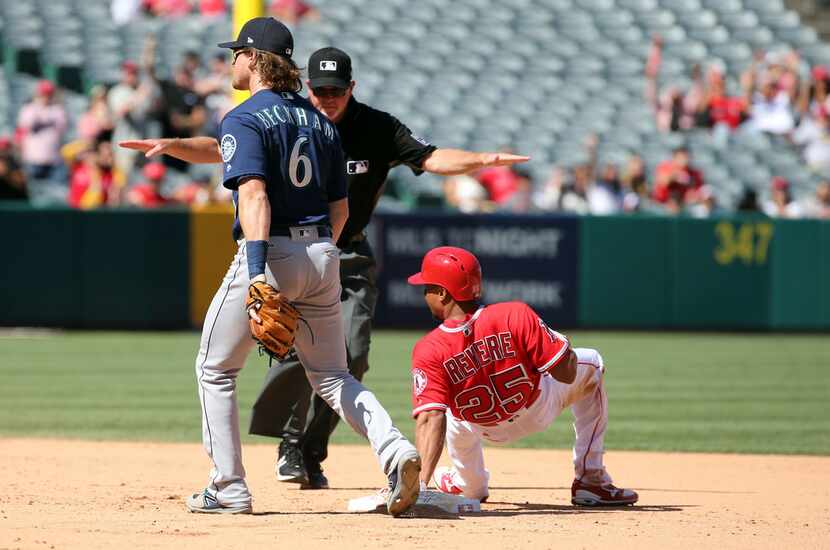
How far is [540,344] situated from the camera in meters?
5.33

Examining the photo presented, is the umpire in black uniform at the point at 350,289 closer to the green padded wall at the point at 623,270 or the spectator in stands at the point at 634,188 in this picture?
the green padded wall at the point at 623,270

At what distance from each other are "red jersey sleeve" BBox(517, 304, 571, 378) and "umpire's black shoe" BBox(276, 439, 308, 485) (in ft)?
4.87

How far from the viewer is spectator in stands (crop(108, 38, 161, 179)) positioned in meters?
15.9

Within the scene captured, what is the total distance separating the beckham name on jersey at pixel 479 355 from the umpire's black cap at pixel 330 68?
4.40ft

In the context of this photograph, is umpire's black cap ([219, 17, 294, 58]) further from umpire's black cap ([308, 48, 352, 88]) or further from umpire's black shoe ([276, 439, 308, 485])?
umpire's black shoe ([276, 439, 308, 485])

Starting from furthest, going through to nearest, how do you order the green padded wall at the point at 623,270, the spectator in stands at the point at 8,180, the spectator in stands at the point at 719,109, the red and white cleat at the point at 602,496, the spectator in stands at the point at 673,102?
the spectator in stands at the point at 719,109, the spectator in stands at the point at 673,102, the green padded wall at the point at 623,270, the spectator in stands at the point at 8,180, the red and white cleat at the point at 602,496

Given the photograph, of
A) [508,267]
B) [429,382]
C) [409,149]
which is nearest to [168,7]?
[508,267]

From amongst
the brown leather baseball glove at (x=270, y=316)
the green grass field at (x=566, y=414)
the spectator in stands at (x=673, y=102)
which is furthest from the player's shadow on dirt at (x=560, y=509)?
the spectator in stands at (x=673, y=102)

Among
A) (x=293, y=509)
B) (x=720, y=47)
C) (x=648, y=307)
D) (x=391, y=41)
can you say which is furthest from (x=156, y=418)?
(x=720, y=47)

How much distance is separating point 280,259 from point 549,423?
1.36 metres

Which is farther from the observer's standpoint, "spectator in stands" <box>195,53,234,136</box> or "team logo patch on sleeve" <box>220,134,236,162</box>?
"spectator in stands" <box>195,53,234,136</box>

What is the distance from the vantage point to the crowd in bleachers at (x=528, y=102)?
53.5ft

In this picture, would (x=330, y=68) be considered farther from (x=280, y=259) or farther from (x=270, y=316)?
(x=270, y=316)

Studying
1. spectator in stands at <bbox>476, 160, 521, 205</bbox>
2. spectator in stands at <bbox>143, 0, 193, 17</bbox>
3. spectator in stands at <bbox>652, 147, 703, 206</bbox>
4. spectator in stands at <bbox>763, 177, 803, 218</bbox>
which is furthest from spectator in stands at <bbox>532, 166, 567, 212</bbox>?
spectator in stands at <bbox>143, 0, 193, 17</bbox>
